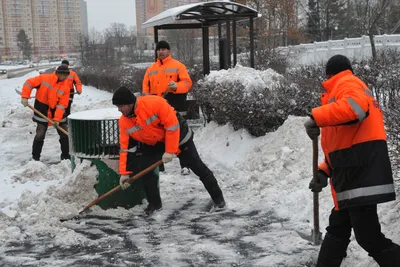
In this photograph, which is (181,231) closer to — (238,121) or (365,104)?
(365,104)

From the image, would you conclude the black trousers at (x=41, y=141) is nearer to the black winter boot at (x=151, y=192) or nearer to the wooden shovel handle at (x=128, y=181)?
the wooden shovel handle at (x=128, y=181)

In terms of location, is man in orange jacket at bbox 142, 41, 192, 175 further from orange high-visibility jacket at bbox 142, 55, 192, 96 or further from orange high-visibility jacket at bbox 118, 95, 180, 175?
orange high-visibility jacket at bbox 118, 95, 180, 175

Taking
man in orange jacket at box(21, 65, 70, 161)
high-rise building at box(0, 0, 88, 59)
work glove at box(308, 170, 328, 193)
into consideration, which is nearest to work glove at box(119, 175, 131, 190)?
work glove at box(308, 170, 328, 193)

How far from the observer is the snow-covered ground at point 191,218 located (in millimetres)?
4293

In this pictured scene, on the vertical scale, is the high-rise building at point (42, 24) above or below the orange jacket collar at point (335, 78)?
above

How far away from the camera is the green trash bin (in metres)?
5.73

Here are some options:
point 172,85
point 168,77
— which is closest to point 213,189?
point 172,85

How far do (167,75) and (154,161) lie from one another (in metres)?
2.05

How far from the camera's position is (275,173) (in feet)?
20.7

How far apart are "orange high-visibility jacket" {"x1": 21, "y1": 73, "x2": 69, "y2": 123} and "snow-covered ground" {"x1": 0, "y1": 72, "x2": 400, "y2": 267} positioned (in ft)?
2.76

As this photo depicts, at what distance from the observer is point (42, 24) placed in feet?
356

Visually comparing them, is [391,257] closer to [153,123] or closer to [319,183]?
[319,183]

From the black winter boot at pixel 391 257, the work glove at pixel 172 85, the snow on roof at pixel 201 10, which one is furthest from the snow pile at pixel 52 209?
the snow on roof at pixel 201 10

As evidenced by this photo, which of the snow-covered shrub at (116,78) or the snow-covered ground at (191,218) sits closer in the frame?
the snow-covered ground at (191,218)
